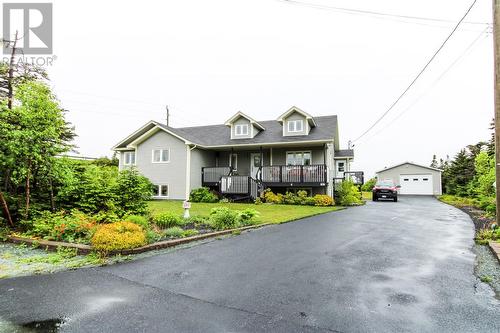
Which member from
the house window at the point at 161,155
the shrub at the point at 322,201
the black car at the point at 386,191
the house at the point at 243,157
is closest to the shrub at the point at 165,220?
the house at the point at 243,157

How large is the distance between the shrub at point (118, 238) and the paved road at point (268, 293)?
717 millimetres

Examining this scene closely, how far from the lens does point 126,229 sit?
616 cm

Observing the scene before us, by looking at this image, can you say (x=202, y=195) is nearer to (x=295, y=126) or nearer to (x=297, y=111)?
(x=295, y=126)

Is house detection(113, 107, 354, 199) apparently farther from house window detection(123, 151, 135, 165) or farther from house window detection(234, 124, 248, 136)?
house window detection(123, 151, 135, 165)

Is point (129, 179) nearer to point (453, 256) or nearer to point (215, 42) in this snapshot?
point (453, 256)

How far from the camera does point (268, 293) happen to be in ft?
12.1

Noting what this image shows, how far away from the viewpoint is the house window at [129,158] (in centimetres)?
2342

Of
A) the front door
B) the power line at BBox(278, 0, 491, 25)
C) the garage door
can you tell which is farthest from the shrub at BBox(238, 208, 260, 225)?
the garage door

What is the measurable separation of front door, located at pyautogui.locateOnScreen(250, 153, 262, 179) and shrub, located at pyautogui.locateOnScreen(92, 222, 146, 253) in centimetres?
1473

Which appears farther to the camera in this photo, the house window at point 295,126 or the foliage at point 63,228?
the house window at point 295,126

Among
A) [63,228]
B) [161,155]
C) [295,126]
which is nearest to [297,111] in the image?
[295,126]

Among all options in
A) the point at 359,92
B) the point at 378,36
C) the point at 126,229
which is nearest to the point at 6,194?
the point at 126,229

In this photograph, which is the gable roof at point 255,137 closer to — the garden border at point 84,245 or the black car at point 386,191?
the black car at point 386,191

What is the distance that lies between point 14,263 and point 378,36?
16.7m
